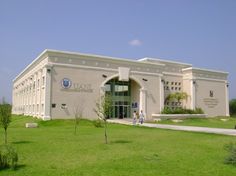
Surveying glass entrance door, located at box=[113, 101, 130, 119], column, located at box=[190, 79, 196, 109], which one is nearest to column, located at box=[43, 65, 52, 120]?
glass entrance door, located at box=[113, 101, 130, 119]

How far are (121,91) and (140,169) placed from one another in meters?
33.8

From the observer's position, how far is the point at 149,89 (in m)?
42.0

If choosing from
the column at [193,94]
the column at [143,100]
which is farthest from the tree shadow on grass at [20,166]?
the column at [193,94]

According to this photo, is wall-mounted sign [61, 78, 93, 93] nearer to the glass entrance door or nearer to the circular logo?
the circular logo

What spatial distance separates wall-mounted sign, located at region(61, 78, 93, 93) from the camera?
34213 millimetres

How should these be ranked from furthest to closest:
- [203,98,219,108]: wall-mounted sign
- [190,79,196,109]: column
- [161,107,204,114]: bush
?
[203,98,219,108]: wall-mounted sign
[190,79,196,109]: column
[161,107,204,114]: bush

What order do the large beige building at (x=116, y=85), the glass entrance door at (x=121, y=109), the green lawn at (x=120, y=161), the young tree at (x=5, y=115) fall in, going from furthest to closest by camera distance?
the glass entrance door at (x=121, y=109) → the large beige building at (x=116, y=85) → the young tree at (x=5, y=115) → the green lawn at (x=120, y=161)

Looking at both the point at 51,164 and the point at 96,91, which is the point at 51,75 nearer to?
the point at 96,91

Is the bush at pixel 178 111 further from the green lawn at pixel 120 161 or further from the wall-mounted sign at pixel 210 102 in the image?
the green lawn at pixel 120 161

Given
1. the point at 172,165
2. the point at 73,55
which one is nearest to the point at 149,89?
the point at 73,55

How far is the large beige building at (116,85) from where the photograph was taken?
3378 cm

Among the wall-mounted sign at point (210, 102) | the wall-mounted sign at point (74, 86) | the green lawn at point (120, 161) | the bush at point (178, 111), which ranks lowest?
the green lawn at point (120, 161)

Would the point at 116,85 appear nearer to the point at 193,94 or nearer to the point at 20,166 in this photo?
the point at 193,94

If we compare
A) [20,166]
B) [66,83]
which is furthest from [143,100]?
[20,166]
